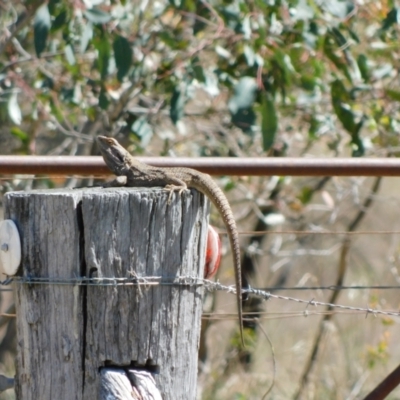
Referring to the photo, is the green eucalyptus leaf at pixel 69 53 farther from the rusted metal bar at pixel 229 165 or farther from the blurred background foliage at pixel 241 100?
the rusted metal bar at pixel 229 165

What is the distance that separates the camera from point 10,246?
191 cm

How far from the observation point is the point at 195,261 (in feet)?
6.56

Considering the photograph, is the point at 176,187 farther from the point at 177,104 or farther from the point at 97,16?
the point at 177,104

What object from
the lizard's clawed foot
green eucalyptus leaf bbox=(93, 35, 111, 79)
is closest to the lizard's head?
the lizard's clawed foot

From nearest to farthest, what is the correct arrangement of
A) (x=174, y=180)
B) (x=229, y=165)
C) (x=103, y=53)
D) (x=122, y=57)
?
(x=174, y=180) → (x=229, y=165) → (x=122, y=57) → (x=103, y=53)

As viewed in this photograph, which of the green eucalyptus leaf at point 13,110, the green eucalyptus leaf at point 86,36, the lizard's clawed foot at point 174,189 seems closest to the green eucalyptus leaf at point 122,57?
the green eucalyptus leaf at point 86,36

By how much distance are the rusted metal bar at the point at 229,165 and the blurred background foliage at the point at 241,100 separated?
0.78 metres

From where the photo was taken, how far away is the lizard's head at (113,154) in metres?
2.62

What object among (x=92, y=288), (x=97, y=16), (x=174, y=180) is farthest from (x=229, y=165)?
(x=97, y=16)

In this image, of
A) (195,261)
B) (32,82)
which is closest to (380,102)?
(32,82)

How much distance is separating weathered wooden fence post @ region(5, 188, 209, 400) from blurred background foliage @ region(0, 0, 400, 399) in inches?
73.8

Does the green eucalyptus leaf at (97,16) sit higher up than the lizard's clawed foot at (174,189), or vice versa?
the green eucalyptus leaf at (97,16)

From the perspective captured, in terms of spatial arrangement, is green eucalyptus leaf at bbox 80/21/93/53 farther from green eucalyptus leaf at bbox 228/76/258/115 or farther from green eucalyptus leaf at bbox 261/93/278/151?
green eucalyptus leaf at bbox 261/93/278/151

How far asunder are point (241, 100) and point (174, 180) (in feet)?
5.14
